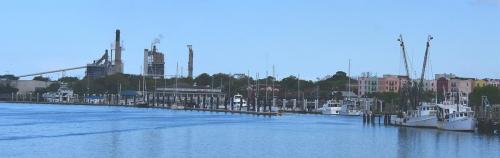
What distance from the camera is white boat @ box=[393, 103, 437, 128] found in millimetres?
108750

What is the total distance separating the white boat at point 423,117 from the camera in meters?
109

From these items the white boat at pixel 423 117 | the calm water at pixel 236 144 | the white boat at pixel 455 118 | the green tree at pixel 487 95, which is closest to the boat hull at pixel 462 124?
the white boat at pixel 455 118

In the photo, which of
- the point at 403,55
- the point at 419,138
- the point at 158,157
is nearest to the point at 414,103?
the point at 403,55

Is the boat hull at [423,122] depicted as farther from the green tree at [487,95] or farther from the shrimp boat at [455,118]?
the green tree at [487,95]

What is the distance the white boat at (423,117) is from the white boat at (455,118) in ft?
5.03

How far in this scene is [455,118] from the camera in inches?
4021

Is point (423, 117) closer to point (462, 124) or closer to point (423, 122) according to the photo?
point (423, 122)

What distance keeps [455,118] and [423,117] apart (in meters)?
8.51

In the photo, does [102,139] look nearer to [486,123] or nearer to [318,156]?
[318,156]

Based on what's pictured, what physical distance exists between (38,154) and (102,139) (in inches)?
737

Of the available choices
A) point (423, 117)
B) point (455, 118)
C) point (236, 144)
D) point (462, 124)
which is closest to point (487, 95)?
point (423, 117)

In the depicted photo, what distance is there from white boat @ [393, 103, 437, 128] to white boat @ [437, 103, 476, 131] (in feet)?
5.03

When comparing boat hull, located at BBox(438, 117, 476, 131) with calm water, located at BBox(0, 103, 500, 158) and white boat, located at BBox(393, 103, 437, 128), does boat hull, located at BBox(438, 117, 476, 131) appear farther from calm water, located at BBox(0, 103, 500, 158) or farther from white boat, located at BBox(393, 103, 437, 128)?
white boat, located at BBox(393, 103, 437, 128)

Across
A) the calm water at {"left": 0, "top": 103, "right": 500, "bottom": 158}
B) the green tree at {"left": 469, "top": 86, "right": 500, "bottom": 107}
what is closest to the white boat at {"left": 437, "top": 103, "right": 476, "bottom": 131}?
the calm water at {"left": 0, "top": 103, "right": 500, "bottom": 158}
